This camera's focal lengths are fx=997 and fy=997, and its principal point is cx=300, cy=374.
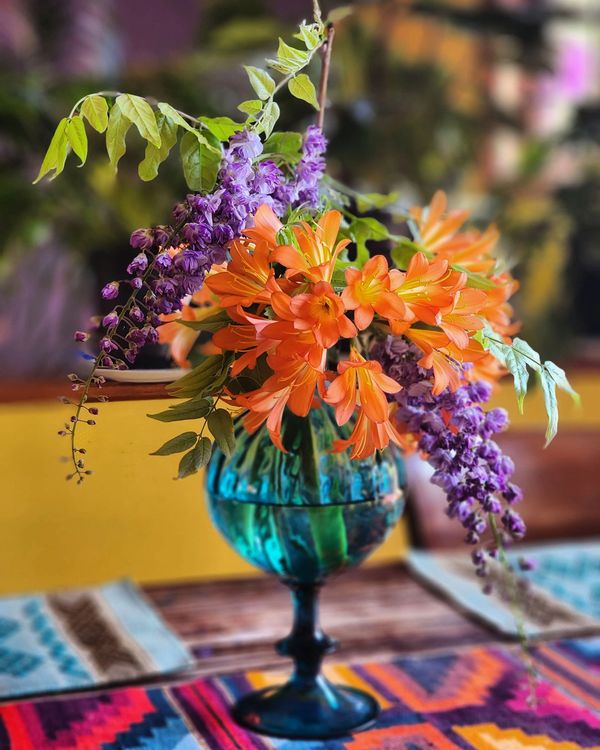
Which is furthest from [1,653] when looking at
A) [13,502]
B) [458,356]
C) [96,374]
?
[458,356]

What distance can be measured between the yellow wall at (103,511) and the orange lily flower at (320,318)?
14 cm

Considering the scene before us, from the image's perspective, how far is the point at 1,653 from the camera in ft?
3.17

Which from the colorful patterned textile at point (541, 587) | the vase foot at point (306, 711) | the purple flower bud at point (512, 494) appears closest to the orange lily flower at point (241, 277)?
the purple flower bud at point (512, 494)

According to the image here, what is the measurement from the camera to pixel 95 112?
651 millimetres

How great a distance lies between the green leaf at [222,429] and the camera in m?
0.68

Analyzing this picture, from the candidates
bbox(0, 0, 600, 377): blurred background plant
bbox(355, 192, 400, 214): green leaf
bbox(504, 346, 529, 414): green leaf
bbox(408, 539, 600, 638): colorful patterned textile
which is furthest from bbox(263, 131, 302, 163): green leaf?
bbox(0, 0, 600, 377): blurred background plant

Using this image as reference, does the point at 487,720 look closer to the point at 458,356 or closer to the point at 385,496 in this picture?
the point at 385,496

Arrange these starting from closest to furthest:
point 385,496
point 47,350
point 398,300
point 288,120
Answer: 1. point 398,300
2. point 385,496
3. point 288,120
4. point 47,350

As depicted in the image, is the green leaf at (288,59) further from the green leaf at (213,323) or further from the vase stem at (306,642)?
the vase stem at (306,642)

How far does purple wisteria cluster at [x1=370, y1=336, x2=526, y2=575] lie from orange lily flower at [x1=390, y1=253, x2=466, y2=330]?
41 millimetres

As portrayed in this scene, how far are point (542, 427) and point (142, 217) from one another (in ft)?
2.59

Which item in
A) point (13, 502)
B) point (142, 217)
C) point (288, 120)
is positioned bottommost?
point (13, 502)

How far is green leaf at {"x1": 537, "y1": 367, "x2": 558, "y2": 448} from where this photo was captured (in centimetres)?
66

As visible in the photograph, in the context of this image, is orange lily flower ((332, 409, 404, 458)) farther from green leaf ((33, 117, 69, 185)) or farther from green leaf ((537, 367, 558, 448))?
green leaf ((33, 117, 69, 185))
